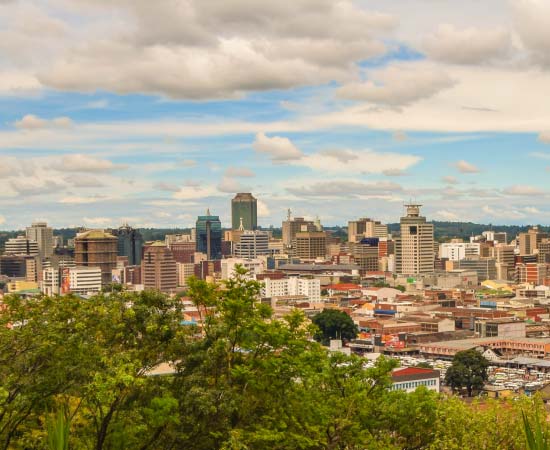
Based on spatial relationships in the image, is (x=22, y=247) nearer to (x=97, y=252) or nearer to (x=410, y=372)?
(x=97, y=252)

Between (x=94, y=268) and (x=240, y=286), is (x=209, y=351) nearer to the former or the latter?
(x=240, y=286)

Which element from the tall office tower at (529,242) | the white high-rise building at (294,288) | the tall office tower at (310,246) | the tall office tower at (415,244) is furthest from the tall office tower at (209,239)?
the white high-rise building at (294,288)

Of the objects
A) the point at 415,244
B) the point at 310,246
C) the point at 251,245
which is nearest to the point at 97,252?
the point at 415,244

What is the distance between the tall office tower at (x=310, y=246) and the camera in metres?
187

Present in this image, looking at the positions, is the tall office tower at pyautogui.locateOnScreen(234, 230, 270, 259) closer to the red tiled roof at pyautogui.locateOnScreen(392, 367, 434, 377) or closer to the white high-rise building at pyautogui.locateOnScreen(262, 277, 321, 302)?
the white high-rise building at pyautogui.locateOnScreen(262, 277, 321, 302)

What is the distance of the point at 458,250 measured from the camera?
184 meters

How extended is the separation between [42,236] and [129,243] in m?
19.9

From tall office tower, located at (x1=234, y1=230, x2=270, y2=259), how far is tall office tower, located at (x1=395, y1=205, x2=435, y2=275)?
45055 mm

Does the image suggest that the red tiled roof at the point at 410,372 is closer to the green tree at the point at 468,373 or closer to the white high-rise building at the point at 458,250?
the green tree at the point at 468,373

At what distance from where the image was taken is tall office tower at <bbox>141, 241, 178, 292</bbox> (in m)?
137

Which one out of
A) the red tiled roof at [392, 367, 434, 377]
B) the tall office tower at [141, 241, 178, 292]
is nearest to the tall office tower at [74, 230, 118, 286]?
the tall office tower at [141, 241, 178, 292]

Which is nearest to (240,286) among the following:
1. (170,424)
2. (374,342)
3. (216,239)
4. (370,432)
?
(170,424)

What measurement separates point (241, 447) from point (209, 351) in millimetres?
1884

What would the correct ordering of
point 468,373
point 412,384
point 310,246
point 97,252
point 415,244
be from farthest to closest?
point 310,246
point 415,244
point 97,252
point 468,373
point 412,384
